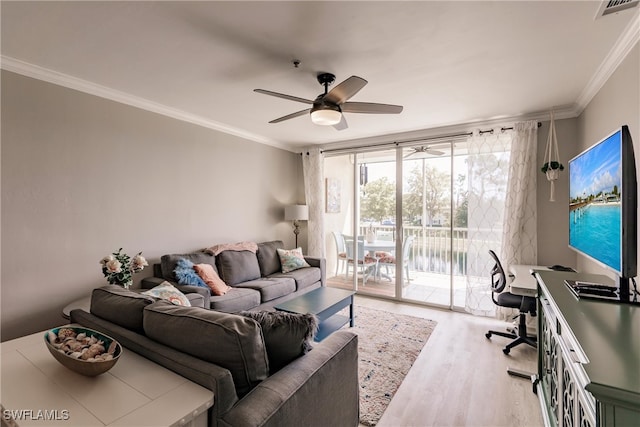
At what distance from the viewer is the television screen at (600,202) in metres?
1.40

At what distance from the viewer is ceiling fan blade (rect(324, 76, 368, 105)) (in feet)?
6.57

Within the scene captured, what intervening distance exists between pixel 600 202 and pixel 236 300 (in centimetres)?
304

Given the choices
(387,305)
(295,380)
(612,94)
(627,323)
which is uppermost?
(612,94)

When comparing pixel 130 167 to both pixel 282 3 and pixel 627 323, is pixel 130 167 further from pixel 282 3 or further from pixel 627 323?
pixel 627 323

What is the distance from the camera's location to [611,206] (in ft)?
4.84

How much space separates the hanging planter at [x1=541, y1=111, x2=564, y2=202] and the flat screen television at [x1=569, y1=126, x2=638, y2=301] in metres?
1.39

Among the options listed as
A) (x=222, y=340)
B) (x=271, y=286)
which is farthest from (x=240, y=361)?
(x=271, y=286)

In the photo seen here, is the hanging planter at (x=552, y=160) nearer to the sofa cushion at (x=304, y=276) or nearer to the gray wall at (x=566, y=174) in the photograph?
the gray wall at (x=566, y=174)

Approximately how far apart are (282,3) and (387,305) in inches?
155

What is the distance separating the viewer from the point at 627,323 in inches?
46.3

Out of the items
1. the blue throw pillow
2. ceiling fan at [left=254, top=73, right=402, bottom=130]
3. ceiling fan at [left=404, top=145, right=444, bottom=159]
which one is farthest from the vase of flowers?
ceiling fan at [left=404, top=145, right=444, bottom=159]

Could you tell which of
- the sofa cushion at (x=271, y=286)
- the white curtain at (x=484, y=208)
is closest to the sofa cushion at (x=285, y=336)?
the sofa cushion at (x=271, y=286)

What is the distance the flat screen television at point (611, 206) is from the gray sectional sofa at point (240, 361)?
4.58ft

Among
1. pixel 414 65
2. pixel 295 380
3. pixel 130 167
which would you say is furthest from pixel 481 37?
pixel 130 167
